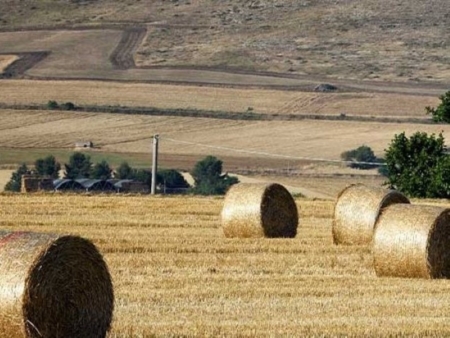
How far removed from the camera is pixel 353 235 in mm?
23641

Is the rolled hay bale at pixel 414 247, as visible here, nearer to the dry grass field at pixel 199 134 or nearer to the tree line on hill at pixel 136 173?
the tree line on hill at pixel 136 173

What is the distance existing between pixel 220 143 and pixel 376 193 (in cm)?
4655

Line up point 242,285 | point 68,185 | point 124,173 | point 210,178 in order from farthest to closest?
point 124,173 < point 210,178 < point 68,185 < point 242,285

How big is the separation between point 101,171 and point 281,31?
262ft

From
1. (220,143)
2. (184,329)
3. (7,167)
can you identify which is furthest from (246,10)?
(184,329)

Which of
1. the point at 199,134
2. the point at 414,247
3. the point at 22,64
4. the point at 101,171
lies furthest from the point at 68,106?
the point at 414,247

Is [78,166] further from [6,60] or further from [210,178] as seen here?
[6,60]

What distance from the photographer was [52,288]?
13.4m

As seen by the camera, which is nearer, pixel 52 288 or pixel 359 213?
pixel 52 288

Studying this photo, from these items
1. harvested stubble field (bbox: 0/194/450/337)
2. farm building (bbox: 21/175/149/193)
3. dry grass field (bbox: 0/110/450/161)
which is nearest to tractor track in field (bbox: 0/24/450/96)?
dry grass field (bbox: 0/110/450/161)

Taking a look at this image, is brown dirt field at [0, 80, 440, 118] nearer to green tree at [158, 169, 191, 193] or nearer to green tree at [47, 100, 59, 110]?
green tree at [47, 100, 59, 110]

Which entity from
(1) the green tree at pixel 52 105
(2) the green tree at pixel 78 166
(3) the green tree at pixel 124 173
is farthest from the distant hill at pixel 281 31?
(3) the green tree at pixel 124 173

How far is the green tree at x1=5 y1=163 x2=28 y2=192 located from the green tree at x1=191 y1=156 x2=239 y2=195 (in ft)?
19.5

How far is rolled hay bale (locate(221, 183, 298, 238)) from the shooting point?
25.0 meters
